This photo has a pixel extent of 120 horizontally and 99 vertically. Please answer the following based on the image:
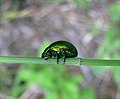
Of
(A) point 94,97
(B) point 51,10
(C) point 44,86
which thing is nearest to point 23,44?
(B) point 51,10

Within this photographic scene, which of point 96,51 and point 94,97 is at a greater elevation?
point 96,51

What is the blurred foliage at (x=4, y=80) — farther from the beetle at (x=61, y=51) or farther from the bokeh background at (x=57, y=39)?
the beetle at (x=61, y=51)

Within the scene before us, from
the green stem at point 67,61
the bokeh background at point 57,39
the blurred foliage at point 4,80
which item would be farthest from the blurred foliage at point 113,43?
the green stem at point 67,61

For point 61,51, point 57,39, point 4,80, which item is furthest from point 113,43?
point 61,51

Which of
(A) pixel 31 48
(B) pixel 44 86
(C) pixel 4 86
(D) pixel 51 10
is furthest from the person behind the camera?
(D) pixel 51 10

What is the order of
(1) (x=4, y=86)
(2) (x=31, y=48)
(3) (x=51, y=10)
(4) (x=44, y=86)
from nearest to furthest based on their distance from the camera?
(4) (x=44, y=86) → (1) (x=4, y=86) → (2) (x=31, y=48) → (3) (x=51, y=10)

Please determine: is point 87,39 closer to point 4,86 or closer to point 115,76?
point 115,76
